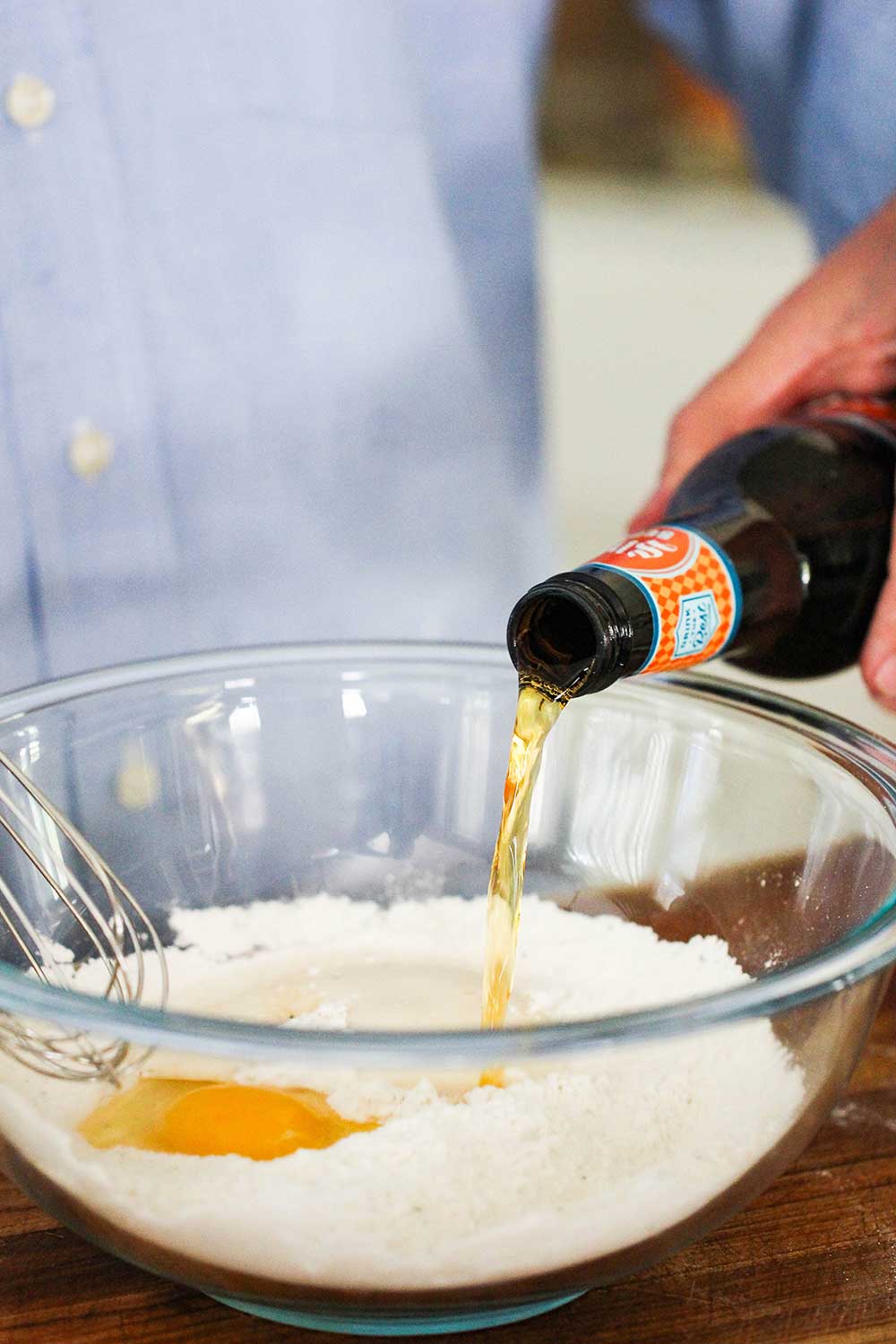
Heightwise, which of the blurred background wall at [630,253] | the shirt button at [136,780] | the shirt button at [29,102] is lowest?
the blurred background wall at [630,253]

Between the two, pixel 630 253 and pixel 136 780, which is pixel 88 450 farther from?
pixel 630 253

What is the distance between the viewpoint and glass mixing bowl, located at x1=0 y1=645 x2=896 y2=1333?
0.40m

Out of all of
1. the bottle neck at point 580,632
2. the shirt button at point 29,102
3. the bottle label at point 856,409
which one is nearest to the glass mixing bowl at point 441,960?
the bottle neck at point 580,632

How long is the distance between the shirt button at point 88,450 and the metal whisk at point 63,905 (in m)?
0.34

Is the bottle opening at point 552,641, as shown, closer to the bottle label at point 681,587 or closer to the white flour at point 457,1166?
Answer: the bottle label at point 681,587

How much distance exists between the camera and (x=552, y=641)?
1.91 feet

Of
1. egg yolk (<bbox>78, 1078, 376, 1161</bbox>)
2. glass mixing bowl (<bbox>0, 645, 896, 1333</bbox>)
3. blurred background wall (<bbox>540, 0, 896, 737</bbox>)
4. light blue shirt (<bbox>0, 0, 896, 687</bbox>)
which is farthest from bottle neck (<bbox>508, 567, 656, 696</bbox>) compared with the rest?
blurred background wall (<bbox>540, 0, 896, 737</bbox>)

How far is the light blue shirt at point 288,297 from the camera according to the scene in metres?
0.86

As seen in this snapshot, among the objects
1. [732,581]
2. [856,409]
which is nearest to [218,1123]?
[732,581]

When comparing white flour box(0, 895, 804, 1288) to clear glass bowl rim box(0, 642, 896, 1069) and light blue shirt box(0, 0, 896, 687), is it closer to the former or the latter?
clear glass bowl rim box(0, 642, 896, 1069)

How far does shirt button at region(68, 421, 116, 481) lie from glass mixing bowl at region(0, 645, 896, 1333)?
0.88ft

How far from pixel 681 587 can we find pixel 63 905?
0.30 meters

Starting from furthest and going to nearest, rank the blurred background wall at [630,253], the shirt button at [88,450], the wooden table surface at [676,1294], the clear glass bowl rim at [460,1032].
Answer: the blurred background wall at [630,253] → the shirt button at [88,450] → the wooden table surface at [676,1294] → the clear glass bowl rim at [460,1032]

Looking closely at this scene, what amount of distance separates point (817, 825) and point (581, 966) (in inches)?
5.1
